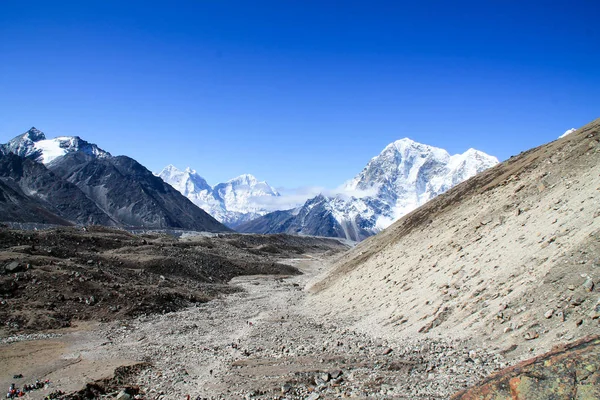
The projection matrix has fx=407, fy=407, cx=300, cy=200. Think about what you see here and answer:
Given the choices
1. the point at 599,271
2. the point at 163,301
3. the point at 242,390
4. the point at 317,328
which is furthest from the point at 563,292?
the point at 163,301

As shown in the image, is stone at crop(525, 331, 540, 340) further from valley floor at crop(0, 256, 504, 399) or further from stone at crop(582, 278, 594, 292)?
stone at crop(582, 278, 594, 292)

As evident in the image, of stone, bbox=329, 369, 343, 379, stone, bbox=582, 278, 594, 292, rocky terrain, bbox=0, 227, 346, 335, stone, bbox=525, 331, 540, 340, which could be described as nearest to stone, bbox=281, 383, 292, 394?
stone, bbox=329, 369, 343, 379

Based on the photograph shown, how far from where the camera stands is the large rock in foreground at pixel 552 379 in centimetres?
698

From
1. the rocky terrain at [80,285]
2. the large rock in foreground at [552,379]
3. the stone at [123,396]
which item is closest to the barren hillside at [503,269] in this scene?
the large rock in foreground at [552,379]

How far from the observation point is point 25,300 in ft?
94.0

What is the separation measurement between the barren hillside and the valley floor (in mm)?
1586

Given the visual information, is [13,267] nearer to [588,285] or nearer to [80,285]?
[80,285]

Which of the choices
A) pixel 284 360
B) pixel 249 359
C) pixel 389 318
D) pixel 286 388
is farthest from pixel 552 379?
pixel 389 318

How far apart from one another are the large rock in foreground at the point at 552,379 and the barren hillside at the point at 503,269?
5038 millimetres

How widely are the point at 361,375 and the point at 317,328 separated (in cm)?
990

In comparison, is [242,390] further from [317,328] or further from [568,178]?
[568,178]

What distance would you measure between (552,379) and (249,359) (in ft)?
43.9

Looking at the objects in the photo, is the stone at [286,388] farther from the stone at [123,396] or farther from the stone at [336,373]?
the stone at [123,396]

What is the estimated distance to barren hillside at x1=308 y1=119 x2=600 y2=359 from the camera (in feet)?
44.4
